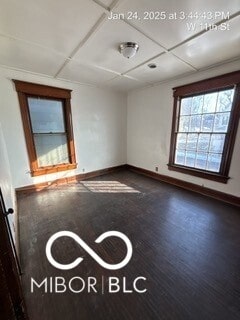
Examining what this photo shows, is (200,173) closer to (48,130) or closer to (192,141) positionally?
(192,141)

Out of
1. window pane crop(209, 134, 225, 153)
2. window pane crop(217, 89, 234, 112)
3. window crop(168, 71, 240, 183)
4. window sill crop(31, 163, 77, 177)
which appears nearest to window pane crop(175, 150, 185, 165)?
window crop(168, 71, 240, 183)

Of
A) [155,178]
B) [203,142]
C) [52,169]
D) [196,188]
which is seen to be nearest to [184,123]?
[203,142]

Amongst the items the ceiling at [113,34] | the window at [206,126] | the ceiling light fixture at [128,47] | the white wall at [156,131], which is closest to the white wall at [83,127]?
the white wall at [156,131]

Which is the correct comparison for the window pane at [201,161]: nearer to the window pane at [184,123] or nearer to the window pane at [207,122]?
the window pane at [207,122]

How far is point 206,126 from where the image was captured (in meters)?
3.00

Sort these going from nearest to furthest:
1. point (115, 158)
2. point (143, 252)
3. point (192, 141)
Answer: point (143, 252)
point (192, 141)
point (115, 158)

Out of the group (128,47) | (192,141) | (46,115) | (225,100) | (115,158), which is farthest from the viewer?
(115,158)

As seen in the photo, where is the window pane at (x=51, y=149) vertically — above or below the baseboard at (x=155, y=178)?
above

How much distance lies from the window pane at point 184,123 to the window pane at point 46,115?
283cm

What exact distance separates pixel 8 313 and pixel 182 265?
153 centimetres

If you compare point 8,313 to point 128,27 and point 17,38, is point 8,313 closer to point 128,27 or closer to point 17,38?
point 128,27

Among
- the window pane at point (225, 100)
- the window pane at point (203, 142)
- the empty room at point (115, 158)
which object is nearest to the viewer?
the empty room at point (115, 158)

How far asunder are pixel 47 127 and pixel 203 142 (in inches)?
137

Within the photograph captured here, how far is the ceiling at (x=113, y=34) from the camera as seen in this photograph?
1.40 m
